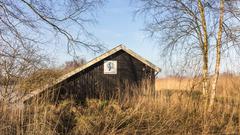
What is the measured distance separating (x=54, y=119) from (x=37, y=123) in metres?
0.57

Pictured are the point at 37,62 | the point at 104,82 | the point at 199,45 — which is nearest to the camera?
the point at 37,62

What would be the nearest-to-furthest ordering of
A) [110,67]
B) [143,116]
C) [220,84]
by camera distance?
[143,116] < [220,84] < [110,67]

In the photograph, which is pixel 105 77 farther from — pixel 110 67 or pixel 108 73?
pixel 110 67

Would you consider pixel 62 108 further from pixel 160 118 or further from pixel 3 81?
pixel 160 118

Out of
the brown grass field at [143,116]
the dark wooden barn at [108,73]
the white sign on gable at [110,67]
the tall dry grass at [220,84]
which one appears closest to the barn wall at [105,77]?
the dark wooden barn at [108,73]

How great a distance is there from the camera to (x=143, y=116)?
575 centimetres

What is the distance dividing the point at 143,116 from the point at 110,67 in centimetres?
1332

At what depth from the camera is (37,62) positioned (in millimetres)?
7836

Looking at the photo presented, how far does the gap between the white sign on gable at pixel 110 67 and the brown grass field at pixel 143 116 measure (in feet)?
39.2

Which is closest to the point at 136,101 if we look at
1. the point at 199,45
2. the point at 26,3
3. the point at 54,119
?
the point at 54,119

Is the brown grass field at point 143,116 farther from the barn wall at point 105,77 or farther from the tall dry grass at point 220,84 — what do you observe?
the barn wall at point 105,77

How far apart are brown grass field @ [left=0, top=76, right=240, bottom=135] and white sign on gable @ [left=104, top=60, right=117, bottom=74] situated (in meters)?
11.9

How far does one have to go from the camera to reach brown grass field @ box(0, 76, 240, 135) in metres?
5.07

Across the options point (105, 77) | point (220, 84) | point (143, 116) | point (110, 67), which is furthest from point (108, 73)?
point (143, 116)
